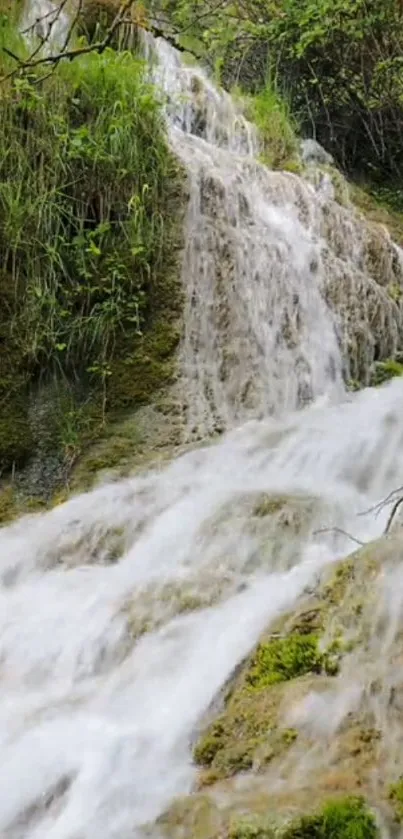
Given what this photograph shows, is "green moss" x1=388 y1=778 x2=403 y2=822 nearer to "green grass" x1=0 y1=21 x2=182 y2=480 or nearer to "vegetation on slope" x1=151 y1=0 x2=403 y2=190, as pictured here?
"green grass" x1=0 y1=21 x2=182 y2=480

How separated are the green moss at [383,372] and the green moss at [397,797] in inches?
146

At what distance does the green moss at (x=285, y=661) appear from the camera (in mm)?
2338

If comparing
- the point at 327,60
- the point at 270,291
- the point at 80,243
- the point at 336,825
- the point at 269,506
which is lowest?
the point at 336,825

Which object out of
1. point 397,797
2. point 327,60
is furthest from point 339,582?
point 327,60

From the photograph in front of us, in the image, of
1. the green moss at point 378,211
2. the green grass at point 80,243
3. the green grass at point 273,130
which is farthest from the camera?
the green moss at point 378,211

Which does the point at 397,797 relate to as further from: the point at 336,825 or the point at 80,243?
the point at 80,243

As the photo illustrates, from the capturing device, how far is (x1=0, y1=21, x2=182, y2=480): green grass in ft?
15.2

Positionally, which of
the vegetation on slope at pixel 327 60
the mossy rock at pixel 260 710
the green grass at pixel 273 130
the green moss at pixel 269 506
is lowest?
the mossy rock at pixel 260 710

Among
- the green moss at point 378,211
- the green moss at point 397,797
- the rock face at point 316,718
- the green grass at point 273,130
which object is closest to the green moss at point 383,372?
the green moss at point 378,211

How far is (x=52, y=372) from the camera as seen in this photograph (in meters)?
4.68

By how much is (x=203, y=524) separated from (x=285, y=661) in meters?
1.19

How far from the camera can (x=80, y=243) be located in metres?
4.74

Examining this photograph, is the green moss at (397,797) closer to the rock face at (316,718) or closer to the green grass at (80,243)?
the rock face at (316,718)

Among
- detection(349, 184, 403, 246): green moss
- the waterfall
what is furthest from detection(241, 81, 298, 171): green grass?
detection(349, 184, 403, 246): green moss
